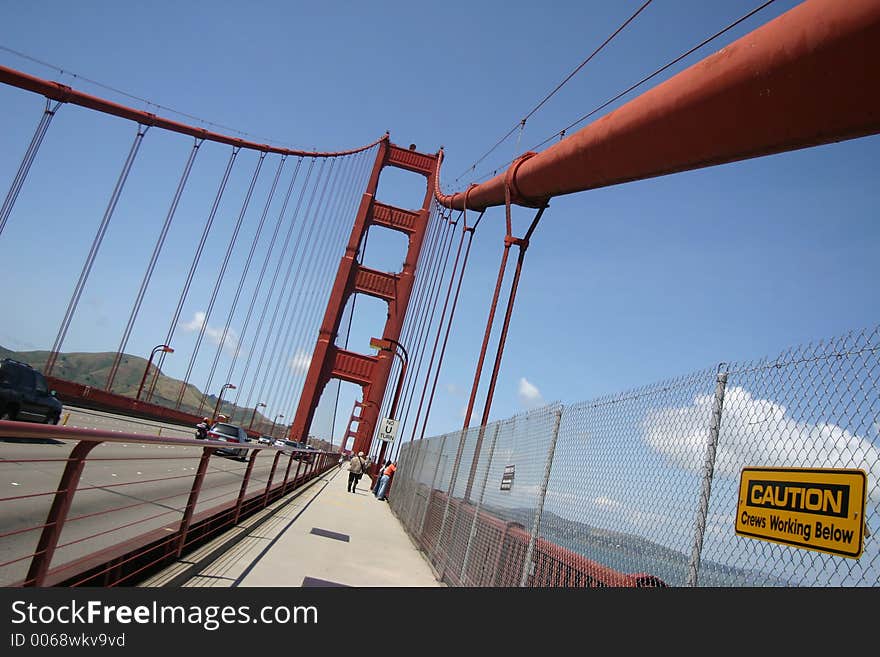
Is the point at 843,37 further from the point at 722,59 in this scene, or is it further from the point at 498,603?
the point at 498,603

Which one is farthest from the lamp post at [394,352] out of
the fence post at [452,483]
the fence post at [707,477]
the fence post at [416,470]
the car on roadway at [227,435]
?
the fence post at [707,477]

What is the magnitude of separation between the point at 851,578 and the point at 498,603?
1.36 meters

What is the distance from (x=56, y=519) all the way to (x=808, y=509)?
3.16 m

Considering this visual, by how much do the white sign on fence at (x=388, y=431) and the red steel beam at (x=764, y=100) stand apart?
18.8 meters

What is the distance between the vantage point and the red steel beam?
455cm

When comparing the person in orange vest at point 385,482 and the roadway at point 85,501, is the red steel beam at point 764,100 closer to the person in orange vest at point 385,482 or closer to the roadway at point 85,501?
the roadway at point 85,501

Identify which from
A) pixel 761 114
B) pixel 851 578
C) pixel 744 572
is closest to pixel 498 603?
pixel 744 572

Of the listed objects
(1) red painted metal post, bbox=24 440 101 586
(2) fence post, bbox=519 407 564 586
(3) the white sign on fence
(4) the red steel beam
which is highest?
(4) the red steel beam

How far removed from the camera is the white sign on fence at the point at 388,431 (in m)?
25.6

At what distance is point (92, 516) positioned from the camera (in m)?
4.71

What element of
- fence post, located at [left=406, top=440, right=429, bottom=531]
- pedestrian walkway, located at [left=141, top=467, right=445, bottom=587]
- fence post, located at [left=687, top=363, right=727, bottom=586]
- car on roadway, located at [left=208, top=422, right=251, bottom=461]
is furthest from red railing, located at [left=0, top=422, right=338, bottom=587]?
car on roadway, located at [left=208, top=422, right=251, bottom=461]

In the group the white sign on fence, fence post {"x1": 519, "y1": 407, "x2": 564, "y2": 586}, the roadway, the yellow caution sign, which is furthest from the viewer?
the white sign on fence

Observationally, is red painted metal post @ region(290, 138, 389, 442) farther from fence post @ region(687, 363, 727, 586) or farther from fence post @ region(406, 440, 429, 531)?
fence post @ region(687, 363, 727, 586)

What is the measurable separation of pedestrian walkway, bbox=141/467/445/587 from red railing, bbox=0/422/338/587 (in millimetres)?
199
